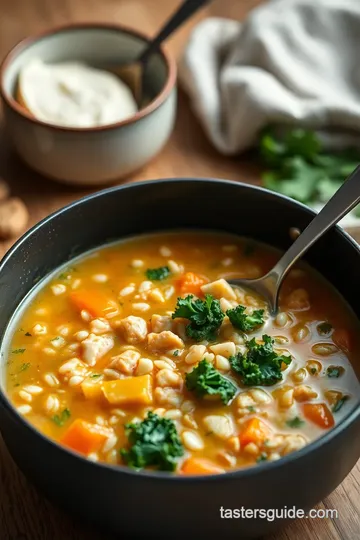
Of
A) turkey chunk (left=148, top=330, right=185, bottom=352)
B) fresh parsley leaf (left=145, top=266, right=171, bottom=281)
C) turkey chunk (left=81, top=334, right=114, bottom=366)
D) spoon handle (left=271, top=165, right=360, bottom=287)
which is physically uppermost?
spoon handle (left=271, top=165, right=360, bottom=287)

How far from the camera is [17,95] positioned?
145 inches

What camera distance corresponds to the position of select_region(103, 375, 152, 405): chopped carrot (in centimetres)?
242

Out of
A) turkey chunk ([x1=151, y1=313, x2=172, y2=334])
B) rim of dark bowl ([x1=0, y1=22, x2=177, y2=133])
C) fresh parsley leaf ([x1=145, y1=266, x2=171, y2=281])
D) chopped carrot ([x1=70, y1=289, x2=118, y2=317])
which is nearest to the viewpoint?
turkey chunk ([x1=151, y1=313, x2=172, y2=334])

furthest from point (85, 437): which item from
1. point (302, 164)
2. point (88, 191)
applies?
point (302, 164)

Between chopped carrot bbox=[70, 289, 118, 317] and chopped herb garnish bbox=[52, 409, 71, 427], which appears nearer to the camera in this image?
chopped herb garnish bbox=[52, 409, 71, 427]

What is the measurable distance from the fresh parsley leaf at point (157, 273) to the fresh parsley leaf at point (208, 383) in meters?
0.54

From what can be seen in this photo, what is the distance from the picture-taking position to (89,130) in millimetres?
3404

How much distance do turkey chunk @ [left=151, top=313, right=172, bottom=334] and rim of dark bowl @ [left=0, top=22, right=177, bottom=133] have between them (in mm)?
1056

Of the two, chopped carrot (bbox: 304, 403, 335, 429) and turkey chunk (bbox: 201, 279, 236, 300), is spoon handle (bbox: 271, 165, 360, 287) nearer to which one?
turkey chunk (bbox: 201, 279, 236, 300)

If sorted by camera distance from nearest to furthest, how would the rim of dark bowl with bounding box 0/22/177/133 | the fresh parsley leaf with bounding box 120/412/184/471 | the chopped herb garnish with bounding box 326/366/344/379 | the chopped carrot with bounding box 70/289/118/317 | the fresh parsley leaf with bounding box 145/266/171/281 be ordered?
the fresh parsley leaf with bounding box 120/412/184/471 < the chopped herb garnish with bounding box 326/366/344/379 < the chopped carrot with bounding box 70/289/118/317 < the fresh parsley leaf with bounding box 145/266/171/281 < the rim of dark bowl with bounding box 0/22/177/133

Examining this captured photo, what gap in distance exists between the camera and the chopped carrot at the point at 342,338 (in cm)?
265

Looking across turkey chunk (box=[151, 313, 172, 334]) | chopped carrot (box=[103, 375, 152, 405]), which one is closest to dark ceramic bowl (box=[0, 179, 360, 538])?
chopped carrot (box=[103, 375, 152, 405])

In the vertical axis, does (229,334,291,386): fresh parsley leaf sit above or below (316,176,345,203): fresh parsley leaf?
above

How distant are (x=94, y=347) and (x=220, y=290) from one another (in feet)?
1.55
